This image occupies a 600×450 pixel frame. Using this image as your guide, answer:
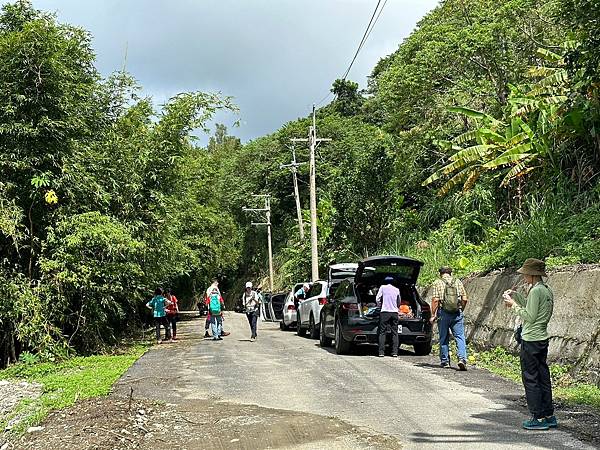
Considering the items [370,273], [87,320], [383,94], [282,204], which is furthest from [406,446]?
[282,204]

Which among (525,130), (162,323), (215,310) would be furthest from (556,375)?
(162,323)

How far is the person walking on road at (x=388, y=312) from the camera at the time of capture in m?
14.6

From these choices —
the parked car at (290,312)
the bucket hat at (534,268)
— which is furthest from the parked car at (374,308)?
the parked car at (290,312)

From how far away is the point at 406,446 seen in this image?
700 centimetres

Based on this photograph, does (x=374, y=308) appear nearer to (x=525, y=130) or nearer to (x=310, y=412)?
(x=525, y=130)

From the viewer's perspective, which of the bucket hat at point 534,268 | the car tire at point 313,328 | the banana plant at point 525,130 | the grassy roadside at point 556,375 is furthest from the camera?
the car tire at point 313,328

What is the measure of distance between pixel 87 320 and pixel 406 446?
13.5 m

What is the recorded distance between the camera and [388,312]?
14.7 metres

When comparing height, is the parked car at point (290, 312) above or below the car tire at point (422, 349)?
above

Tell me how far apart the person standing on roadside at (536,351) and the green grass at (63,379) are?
19.2ft

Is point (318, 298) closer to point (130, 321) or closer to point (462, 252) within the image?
point (462, 252)

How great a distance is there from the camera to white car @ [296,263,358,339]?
65.0 feet

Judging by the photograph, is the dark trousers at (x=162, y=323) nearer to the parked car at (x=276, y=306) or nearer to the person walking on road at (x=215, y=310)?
the person walking on road at (x=215, y=310)

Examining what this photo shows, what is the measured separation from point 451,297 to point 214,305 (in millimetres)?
8998
